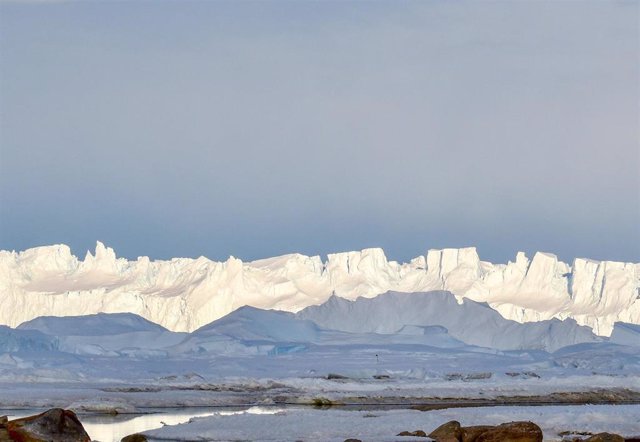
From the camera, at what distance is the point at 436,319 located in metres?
73.5

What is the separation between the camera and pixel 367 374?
1791 inches

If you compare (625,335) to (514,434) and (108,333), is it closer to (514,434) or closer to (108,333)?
(108,333)

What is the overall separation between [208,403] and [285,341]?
37.0 meters

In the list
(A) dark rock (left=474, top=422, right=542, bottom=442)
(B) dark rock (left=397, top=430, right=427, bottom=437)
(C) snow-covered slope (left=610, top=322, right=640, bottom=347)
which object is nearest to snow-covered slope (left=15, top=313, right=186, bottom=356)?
(C) snow-covered slope (left=610, top=322, right=640, bottom=347)

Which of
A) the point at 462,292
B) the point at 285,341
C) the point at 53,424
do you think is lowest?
the point at 53,424

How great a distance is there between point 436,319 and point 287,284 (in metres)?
22.2

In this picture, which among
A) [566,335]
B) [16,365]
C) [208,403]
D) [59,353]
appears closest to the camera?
[208,403]

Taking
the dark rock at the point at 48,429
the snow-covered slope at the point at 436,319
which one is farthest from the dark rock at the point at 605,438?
the snow-covered slope at the point at 436,319

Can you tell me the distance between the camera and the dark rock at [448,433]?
17.3 meters

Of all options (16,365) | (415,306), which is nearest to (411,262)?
(415,306)

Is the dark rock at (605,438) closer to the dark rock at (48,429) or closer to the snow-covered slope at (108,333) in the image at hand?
the dark rock at (48,429)

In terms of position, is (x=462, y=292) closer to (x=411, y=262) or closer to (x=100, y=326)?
(x=411, y=262)

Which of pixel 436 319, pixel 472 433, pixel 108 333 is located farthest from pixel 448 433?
pixel 436 319

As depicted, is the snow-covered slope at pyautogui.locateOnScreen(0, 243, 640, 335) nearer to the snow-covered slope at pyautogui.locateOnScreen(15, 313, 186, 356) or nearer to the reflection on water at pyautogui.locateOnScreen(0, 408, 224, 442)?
the snow-covered slope at pyautogui.locateOnScreen(15, 313, 186, 356)
